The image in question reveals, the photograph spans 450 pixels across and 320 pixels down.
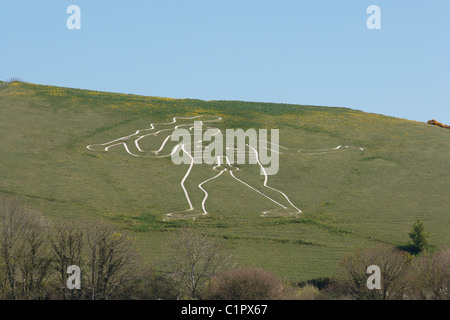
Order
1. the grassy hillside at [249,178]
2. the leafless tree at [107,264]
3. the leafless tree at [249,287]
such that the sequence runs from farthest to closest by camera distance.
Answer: the grassy hillside at [249,178] → the leafless tree at [107,264] → the leafless tree at [249,287]

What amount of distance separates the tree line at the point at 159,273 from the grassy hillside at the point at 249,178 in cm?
454

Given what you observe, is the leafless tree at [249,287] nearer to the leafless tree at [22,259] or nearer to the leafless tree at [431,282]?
the leafless tree at [431,282]

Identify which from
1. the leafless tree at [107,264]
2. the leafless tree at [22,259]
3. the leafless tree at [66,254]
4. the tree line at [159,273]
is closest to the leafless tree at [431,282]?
the tree line at [159,273]

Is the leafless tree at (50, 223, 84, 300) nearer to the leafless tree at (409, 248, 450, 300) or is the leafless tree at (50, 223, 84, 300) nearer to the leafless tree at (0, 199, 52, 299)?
the leafless tree at (0, 199, 52, 299)

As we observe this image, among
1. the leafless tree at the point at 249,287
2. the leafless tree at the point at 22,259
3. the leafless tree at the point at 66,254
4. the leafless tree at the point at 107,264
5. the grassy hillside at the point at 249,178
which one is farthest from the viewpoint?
the grassy hillside at the point at 249,178

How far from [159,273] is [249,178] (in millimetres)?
28279

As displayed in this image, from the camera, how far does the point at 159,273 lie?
45594 millimetres

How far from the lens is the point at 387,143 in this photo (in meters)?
90.4

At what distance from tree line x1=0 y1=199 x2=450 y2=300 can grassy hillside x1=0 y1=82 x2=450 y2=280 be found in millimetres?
4538

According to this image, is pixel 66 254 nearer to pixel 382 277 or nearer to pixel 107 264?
pixel 107 264

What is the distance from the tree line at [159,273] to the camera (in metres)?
40.4
